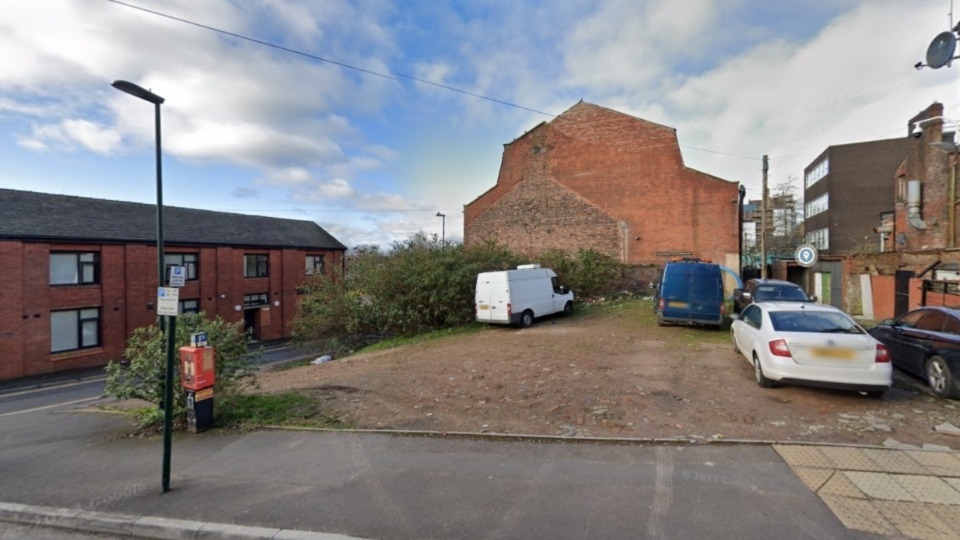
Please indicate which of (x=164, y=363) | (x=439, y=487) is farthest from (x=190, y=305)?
(x=439, y=487)

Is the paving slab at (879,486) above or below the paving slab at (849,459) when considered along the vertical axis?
below

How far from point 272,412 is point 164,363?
1648mm

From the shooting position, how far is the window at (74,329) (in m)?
19.6

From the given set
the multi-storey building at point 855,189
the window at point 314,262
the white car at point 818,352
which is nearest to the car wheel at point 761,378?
the white car at point 818,352

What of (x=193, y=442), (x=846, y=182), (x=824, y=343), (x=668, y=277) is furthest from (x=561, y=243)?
(x=846, y=182)

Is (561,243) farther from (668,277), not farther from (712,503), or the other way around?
(712,503)

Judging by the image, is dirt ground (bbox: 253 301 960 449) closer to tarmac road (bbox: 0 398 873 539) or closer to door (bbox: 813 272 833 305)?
tarmac road (bbox: 0 398 873 539)

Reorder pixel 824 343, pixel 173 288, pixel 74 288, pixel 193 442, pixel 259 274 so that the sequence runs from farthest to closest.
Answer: pixel 259 274 < pixel 74 288 < pixel 824 343 < pixel 193 442 < pixel 173 288

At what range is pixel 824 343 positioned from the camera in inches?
232

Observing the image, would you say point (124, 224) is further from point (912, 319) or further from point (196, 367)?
point (912, 319)

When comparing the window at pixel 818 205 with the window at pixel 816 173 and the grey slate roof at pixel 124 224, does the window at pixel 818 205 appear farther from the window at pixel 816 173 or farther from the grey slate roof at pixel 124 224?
the grey slate roof at pixel 124 224

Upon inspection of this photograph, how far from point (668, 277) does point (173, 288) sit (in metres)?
12.5

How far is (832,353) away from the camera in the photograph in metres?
5.84

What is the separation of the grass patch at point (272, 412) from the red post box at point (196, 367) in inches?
28.4
